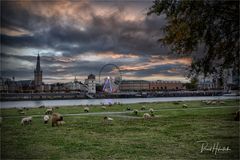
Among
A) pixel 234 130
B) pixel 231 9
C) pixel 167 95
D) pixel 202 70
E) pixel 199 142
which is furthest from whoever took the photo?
pixel 167 95

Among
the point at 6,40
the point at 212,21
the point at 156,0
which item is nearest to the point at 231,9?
the point at 212,21

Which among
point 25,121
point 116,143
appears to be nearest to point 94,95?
point 25,121

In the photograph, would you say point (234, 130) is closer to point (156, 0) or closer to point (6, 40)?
point (156, 0)

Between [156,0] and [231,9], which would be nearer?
[231,9]

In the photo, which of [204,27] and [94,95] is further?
[94,95]

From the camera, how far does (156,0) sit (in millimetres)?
10500

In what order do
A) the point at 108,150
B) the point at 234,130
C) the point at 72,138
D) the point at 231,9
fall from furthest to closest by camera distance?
the point at 234,130 < the point at 72,138 < the point at 108,150 < the point at 231,9

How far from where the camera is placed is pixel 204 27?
9922 millimetres

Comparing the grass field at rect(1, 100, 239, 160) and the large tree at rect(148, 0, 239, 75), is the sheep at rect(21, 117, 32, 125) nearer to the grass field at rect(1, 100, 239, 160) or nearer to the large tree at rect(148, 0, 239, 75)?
the grass field at rect(1, 100, 239, 160)

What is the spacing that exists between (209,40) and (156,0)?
80.3 inches

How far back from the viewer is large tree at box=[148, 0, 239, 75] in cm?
960

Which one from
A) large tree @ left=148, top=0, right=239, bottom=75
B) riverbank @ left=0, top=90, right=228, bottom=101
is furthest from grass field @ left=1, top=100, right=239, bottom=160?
riverbank @ left=0, top=90, right=228, bottom=101

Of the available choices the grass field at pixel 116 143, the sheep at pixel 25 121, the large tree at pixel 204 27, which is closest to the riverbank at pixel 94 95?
the sheep at pixel 25 121

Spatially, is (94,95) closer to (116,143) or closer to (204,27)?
(116,143)
